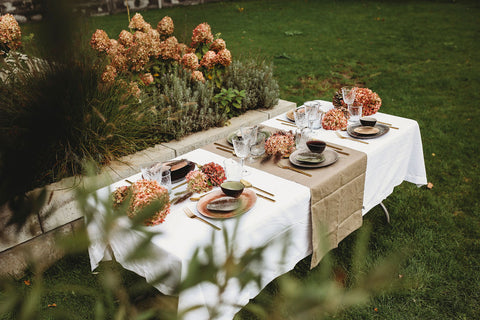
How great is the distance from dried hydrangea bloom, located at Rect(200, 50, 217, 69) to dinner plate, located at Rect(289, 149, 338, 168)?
1831 mm

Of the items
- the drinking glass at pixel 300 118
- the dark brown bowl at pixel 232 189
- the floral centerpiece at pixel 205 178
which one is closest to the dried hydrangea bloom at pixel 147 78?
the drinking glass at pixel 300 118

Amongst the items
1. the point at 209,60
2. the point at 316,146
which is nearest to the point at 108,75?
the point at 209,60

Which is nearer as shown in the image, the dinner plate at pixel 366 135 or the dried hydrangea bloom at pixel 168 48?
Result: the dinner plate at pixel 366 135

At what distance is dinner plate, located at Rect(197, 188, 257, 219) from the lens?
1.89 metres

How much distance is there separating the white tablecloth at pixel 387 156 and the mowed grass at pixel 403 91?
35cm

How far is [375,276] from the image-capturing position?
0.40m

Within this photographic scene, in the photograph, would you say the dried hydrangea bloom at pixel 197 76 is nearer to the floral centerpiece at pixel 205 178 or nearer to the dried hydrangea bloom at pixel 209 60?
the dried hydrangea bloom at pixel 209 60

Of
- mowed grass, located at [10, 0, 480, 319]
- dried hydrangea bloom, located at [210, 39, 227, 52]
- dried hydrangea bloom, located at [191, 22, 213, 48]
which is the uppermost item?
dried hydrangea bloom, located at [191, 22, 213, 48]

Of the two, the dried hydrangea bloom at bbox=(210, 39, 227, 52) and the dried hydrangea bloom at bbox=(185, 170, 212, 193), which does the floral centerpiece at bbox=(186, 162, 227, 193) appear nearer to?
the dried hydrangea bloom at bbox=(185, 170, 212, 193)

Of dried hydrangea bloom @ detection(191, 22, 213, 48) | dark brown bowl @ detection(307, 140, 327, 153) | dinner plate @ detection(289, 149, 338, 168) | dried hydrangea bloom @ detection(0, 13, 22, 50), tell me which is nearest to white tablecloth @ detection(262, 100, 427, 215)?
dinner plate @ detection(289, 149, 338, 168)

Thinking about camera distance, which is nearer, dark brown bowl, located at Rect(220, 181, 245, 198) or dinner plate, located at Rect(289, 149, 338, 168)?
dark brown bowl, located at Rect(220, 181, 245, 198)

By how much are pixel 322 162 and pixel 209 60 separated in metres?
2.05

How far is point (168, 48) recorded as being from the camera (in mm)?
3859

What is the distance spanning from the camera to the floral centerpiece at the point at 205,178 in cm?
215
